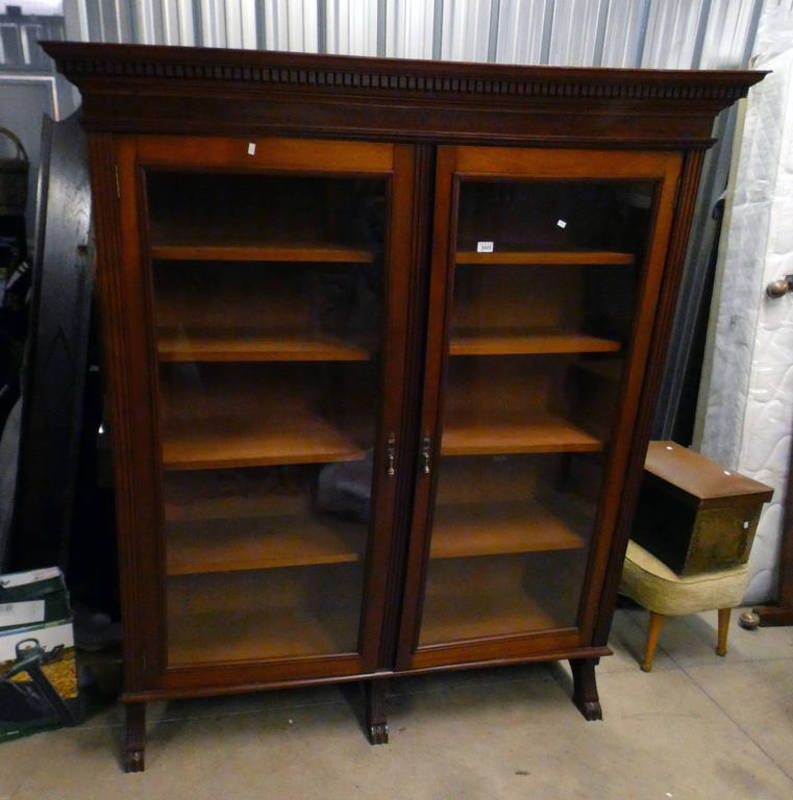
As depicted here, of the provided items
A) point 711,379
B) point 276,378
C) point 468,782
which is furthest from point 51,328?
point 711,379

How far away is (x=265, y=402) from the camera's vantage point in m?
1.59

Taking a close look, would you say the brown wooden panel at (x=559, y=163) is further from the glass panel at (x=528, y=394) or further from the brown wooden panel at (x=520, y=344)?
the brown wooden panel at (x=520, y=344)

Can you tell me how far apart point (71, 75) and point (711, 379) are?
184cm

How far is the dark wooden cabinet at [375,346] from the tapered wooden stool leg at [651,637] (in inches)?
9.7

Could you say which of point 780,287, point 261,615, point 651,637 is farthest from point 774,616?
point 261,615

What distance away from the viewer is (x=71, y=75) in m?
1.13

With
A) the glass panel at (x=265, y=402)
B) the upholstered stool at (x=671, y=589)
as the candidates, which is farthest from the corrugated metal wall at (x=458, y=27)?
the upholstered stool at (x=671, y=589)

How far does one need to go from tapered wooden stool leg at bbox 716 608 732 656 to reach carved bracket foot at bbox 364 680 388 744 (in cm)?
101

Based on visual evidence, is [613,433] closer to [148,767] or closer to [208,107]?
[208,107]

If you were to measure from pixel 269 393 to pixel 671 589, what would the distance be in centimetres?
120

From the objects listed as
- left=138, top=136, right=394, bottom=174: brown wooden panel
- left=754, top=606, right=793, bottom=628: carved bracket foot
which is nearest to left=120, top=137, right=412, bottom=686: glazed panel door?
left=138, top=136, right=394, bottom=174: brown wooden panel

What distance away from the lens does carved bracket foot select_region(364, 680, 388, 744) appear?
64.3 inches

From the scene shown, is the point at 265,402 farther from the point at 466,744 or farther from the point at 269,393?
the point at 466,744

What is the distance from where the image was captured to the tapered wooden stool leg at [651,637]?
1.87 m
